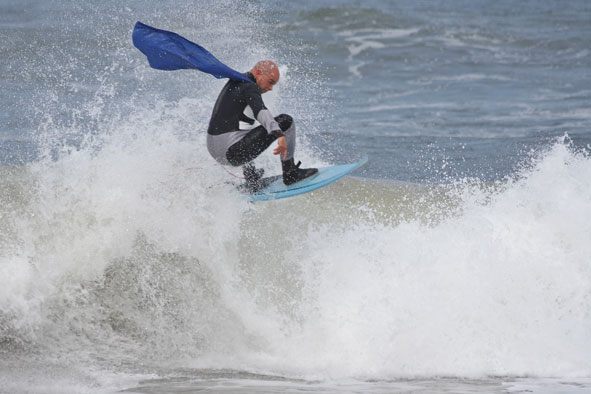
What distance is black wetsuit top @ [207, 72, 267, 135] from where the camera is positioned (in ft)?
19.4

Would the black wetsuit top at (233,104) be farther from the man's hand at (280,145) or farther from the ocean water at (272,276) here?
the ocean water at (272,276)

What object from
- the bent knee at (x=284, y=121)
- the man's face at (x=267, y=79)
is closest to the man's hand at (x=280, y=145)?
the bent knee at (x=284, y=121)

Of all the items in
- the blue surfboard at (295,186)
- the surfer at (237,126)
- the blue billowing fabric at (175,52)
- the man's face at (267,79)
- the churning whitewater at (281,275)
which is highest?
the blue billowing fabric at (175,52)

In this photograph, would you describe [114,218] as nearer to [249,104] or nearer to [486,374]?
[249,104]

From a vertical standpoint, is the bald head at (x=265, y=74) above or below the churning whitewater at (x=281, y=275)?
above

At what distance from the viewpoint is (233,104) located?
607cm

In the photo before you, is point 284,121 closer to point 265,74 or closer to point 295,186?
point 265,74

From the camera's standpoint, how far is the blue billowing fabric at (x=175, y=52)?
5918 millimetres

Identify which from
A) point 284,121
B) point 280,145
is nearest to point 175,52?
point 284,121

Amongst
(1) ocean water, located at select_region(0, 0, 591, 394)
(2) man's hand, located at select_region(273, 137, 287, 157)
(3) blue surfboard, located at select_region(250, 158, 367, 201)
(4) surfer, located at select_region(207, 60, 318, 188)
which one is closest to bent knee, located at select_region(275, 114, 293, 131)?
(4) surfer, located at select_region(207, 60, 318, 188)

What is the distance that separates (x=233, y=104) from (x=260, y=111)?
0.36m

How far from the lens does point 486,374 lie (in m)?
5.46

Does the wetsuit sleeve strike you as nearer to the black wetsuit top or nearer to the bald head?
the black wetsuit top

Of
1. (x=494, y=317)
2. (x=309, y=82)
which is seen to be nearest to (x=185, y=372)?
(x=494, y=317)
